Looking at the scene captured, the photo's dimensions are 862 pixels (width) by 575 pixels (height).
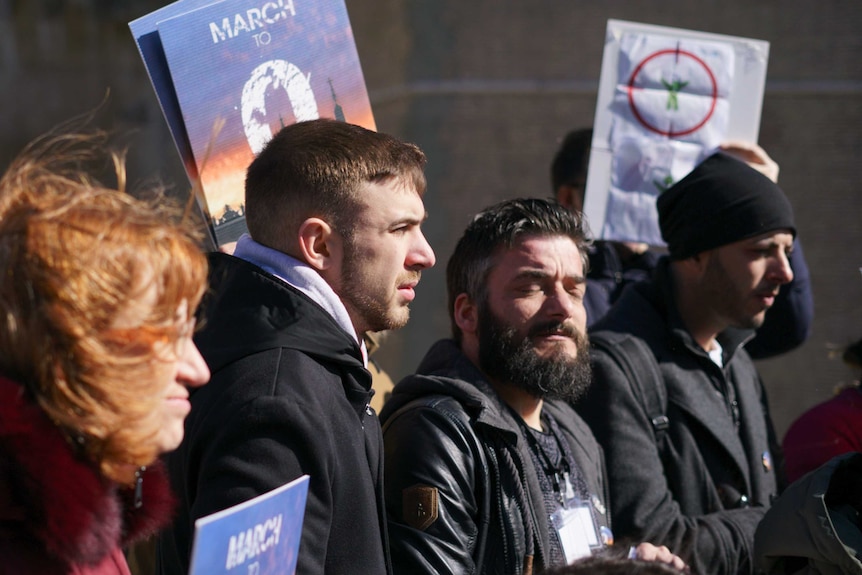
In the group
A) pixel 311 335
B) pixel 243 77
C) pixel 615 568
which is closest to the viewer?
pixel 615 568

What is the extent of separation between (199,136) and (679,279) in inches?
75.7

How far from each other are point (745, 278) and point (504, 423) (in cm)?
145

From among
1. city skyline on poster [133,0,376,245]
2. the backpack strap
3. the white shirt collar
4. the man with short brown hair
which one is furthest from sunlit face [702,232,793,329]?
the white shirt collar

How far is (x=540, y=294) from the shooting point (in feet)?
10.7

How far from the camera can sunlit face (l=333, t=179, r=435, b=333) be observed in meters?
2.50

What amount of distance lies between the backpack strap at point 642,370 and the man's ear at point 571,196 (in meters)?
1.32

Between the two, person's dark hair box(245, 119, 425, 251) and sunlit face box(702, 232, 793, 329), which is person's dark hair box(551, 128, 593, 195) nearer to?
sunlit face box(702, 232, 793, 329)

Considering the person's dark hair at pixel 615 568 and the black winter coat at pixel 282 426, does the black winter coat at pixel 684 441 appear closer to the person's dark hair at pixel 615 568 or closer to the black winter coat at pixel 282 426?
the black winter coat at pixel 282 426

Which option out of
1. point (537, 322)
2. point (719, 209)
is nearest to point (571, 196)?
point (719, 209)

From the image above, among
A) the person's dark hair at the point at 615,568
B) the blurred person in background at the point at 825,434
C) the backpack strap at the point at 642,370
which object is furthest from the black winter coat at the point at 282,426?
the blurred person in background at the point at 825,434

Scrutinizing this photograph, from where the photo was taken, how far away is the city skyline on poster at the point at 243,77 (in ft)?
9.39

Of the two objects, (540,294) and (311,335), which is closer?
(311,335)

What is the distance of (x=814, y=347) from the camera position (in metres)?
13.9

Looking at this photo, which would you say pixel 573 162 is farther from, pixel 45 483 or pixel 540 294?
pixel 45 483
